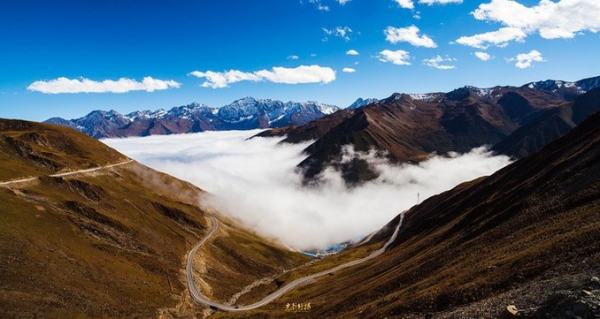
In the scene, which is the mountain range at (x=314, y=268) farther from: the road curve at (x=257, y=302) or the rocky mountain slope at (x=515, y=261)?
the road curve at (x=257, y=302)

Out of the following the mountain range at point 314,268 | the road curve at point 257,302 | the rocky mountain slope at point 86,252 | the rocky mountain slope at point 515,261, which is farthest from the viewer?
the road curve at point 257,302

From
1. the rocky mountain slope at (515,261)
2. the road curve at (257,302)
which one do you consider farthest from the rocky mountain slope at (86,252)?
the rocky mountain slope at (515,261)

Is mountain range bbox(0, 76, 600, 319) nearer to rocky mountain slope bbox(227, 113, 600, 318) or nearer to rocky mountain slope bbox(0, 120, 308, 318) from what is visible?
rocky mountain slope bbox(227, 113, 600, 318)

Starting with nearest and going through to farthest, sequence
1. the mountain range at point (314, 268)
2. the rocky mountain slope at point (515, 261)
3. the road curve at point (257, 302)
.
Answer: the rocky mountain slope at point (515, 261) → the mountain range at point (314, 268) → the road curve at point (257, 302)

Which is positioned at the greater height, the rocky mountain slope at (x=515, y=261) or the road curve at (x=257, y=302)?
the rocky mountain slope at (x=515, y=261)

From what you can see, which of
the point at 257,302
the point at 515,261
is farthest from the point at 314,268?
the point at 515,261

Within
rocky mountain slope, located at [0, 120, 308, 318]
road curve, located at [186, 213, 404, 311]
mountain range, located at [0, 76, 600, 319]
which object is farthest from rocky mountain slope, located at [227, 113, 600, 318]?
rocky mountain slope, located at [0, 120, 308, 318]

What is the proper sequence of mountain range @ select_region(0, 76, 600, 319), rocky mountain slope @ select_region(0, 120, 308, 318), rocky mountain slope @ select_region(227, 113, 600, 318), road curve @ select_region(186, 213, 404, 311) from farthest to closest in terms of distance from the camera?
1. road curve @ select_region(186, 213, 404, 311)
2. rocky mountain slope @ select_region(0, 120, 308, 318)
3. mountain range @ select_region(0, 76, 600, 319)
4. rocky mountain slope @ select_region(227, 113, 600, 318)
